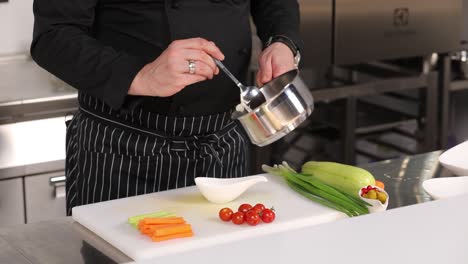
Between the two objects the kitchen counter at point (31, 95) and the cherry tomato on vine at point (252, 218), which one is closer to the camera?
the cherry tomato on vine at point (252, 218)

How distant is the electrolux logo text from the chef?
1.79 meters

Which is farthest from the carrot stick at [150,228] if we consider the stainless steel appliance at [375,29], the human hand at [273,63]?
the stainless steel appliance at [375,29]

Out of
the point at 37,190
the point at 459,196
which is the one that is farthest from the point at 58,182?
the point at 459,196

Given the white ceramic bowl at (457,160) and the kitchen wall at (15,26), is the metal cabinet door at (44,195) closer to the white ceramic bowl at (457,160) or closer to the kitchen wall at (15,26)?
the kitchen wall at (15,26)

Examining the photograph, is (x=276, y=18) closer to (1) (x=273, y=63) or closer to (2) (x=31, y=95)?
(1) (x=273, y=63)

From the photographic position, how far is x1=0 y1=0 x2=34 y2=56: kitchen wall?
3912 millimetres

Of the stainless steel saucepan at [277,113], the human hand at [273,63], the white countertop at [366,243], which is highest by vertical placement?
the human hand at [273,63]

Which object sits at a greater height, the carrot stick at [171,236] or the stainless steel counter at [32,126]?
the carrot stick at [171,236]

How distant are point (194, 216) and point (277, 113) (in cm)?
28

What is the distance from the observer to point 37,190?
352 centimetres

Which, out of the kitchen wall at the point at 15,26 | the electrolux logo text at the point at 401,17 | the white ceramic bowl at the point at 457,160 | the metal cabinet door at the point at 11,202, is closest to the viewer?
the white ceramic bowl at the point at 457,160

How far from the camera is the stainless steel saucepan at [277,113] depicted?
86.0 inches

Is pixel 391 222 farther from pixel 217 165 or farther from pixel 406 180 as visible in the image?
→ pixel 217 165

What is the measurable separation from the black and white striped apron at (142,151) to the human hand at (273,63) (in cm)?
24
